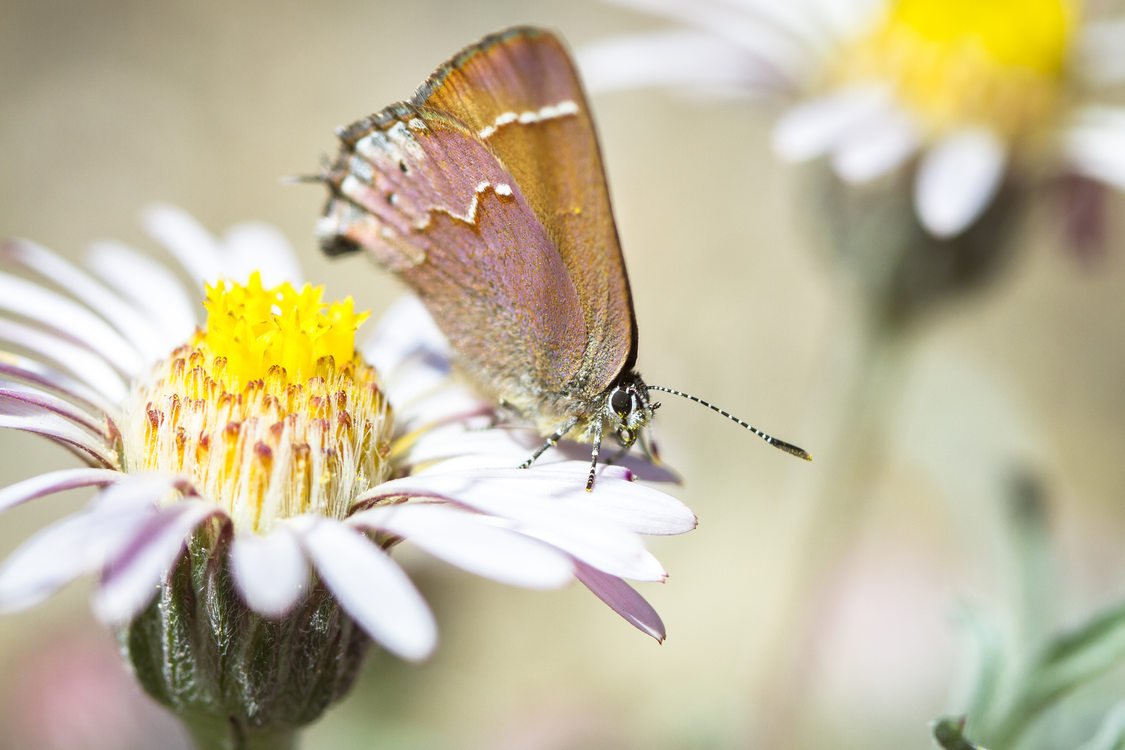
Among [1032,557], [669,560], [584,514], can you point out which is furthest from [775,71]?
[669,560]

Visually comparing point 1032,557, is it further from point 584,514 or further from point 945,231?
point 584,514

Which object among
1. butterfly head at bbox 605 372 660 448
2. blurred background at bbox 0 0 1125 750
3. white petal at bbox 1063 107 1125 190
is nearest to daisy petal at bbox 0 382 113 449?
butterfly head at bbox 605 372 660 448

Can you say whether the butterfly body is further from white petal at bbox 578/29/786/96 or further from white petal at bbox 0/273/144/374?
white petal at bbox 578/29/786/96

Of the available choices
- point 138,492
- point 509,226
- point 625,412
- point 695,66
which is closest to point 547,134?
point 509,226

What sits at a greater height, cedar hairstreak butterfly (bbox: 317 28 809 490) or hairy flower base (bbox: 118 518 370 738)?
cedar hairstreak butterfly (bbox: 317 28 809 490)

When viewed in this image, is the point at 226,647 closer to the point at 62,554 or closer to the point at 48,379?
the point at 62,554

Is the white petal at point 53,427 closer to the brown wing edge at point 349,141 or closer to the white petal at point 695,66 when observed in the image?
the brown wing edge at point 349,141
